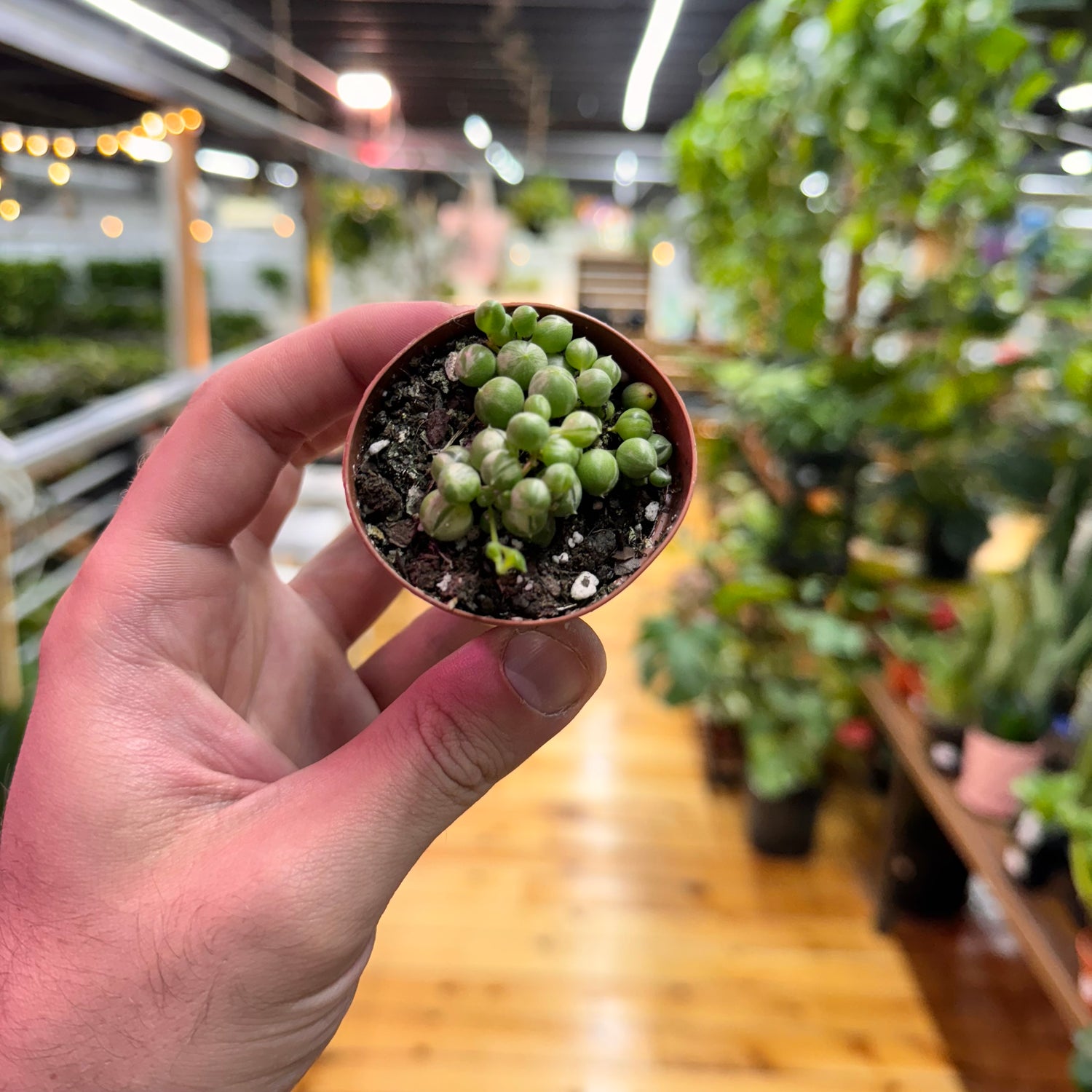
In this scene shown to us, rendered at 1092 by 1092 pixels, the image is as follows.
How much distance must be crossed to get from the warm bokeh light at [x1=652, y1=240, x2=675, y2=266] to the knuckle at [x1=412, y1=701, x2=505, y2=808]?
7.67 metres

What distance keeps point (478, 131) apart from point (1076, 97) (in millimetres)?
5965

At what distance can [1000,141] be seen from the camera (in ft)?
4.98

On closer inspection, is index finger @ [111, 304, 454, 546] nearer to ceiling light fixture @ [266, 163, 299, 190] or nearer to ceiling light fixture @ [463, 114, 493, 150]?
ceiling light fixture @ [266, 163, 299, 190]

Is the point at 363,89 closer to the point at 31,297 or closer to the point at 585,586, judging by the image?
the point at 31,297

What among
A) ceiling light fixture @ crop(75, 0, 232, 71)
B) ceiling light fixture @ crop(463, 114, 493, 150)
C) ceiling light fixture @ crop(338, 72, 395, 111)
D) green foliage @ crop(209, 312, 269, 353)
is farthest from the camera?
ceiling light fixture @ crop(463, 114, 493, 150)

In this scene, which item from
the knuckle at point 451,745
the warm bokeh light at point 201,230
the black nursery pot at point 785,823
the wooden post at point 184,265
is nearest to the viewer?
the knuckle at point 451,745

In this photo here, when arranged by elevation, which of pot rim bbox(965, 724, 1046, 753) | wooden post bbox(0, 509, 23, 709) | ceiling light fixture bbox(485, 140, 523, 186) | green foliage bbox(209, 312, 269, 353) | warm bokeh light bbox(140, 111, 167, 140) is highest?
ceiling light fixture bbox(485, 140, 523, 186)

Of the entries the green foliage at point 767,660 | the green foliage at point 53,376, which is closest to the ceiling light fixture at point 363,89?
the green foliage at point 53,376

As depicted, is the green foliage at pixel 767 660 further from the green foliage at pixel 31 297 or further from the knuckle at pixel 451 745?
the green foliage at pixel 31 297

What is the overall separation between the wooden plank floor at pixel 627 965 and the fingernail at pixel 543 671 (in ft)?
3.83

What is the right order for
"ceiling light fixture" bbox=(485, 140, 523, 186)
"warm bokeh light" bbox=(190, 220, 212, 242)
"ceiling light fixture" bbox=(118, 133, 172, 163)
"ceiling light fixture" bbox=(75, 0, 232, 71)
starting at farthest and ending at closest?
"ceiling light fixture" bbox=(485, 140, 523, 186) < "warm bokeh light" bbox=(190, 220, 212, 242) < "ceiling light fixture" bbox=(118, 133, 172, 163) < "ceiling light fixture" bbox=(75, 0, 232, 71)

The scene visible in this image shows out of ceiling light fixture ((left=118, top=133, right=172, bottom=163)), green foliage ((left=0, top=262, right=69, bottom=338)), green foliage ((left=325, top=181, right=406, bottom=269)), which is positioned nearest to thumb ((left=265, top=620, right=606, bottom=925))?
green foliage ((left=0, top=262, right=69, bottom=338))

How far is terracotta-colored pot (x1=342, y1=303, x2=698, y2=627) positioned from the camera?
62 cm

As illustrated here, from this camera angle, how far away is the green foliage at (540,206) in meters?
6.48
